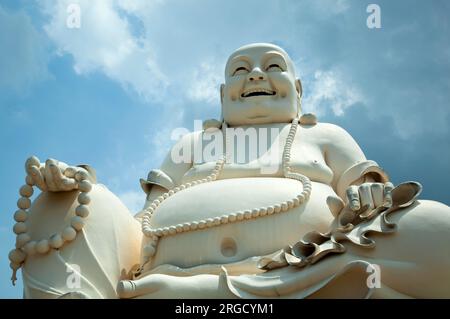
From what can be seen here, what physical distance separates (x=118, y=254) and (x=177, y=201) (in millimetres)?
710

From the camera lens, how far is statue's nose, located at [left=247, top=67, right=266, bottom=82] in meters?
7.54

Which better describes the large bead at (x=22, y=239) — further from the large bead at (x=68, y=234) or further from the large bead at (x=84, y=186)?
the large bead at (x=84, y=186)

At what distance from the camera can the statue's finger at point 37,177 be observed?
5855 millimetres

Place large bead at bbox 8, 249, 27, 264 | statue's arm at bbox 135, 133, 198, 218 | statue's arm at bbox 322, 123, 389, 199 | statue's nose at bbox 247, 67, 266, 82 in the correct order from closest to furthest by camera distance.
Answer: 1. large bead at bbox 8, 249, 27, 264
2. statue's arm at bbox 322, 123, 389, 199
3. statue's arm at bbox 135, 133, 198, 218
4. statue's nose at bbox 247, 67, 266, 82

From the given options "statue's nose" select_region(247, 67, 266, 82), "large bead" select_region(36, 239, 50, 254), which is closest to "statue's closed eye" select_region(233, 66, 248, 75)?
"statue's nose" select_region(247, 67, 266, 82)

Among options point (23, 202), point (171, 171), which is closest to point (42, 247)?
point (23, 202)

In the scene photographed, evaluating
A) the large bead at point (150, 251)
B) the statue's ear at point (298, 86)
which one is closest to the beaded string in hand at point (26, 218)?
the large bead at point (150, 251)

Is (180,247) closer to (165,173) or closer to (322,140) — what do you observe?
(165,173)

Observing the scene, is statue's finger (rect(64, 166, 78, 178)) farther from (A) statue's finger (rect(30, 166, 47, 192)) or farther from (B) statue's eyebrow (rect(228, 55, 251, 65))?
(B) statue's eyebrow (rect(228, 55, 251, 65))

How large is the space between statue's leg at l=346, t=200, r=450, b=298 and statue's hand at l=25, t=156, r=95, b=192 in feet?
7.47

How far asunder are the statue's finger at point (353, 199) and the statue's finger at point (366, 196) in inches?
1.2

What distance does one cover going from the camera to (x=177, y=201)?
6438 millimetres
